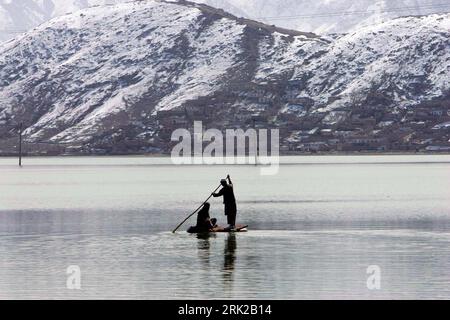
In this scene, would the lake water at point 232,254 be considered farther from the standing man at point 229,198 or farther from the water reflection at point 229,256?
the standing man at point 229,198

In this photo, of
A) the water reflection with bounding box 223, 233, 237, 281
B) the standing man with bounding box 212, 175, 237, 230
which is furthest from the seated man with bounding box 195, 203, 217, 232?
the water reflection with bounding box 223, 233, 237, 281

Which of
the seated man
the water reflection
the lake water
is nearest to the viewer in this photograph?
the lake water

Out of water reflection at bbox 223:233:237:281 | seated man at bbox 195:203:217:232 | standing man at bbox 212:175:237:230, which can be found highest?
standing man at bbox 212:175:237:230

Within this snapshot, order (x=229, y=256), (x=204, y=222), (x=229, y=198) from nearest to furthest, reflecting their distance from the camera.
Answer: (x=229, y=256) < (x=229, y=198) < (x=204, y=222)

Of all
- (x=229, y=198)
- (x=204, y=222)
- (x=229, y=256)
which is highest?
(x=229, y=198)

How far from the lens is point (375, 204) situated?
437 ft

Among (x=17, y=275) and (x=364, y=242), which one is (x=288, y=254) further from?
(x=17, y=275)

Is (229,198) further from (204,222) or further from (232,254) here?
(232,254)

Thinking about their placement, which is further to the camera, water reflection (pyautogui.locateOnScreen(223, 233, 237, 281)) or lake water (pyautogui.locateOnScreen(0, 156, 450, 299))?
water reflection (pyautogui.locateOnScreen(223, 233, 237, 281))

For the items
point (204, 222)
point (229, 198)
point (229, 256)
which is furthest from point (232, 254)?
Answer: point (204, 222)

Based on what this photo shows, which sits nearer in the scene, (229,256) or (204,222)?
(229,256)

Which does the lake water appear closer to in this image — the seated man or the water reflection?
the water reflection

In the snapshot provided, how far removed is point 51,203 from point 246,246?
72335 mm
